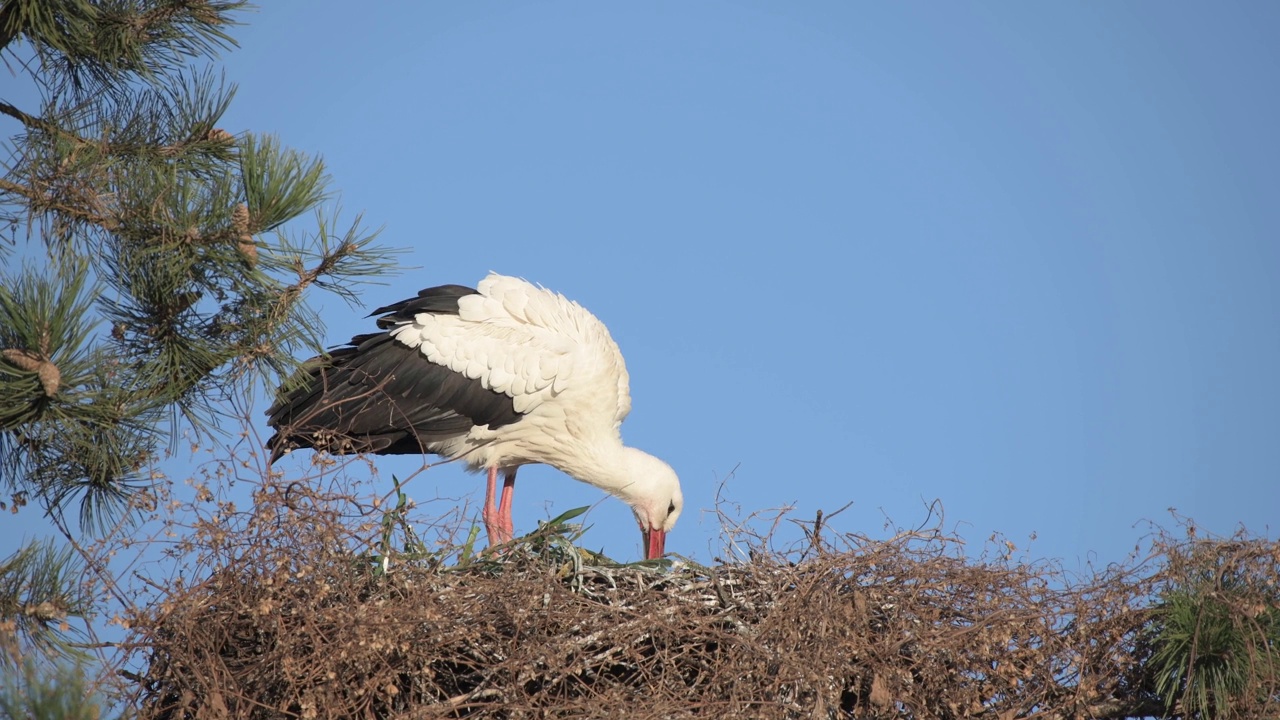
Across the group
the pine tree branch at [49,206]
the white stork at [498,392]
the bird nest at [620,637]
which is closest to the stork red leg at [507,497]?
the white stork at [498,392]

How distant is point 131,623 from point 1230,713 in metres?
4.29

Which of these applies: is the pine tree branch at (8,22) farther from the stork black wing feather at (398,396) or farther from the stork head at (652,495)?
the stork head at (652,495)

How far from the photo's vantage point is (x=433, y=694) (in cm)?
528

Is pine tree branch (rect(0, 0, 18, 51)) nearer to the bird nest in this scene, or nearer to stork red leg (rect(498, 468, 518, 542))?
the bird nest

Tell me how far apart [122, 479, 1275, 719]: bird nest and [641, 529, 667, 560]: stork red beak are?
246 centimetres

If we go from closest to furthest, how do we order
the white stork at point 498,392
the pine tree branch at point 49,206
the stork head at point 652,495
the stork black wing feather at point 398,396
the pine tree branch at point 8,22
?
the pine tree branch at point 49,206, the pine tree branch at point 8,22, the stork black wing feather at point 398,396, the white stork at point 498,392, the stork head at point 652,495

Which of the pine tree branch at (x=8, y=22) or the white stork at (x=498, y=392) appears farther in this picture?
the white stork at (x=498, y=392)

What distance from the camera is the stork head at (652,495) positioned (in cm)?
823

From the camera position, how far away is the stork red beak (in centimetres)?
834

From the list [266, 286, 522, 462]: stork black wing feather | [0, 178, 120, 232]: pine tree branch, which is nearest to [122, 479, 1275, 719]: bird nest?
[0, 178, 120, 232]: pine tree branch

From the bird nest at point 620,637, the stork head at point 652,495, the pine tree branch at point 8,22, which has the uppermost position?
the stork head at point 652,495

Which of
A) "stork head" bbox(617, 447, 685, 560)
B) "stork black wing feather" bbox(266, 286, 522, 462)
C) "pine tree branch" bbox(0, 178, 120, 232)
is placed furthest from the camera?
"stork head" bbox(617, 447, 685, 560)

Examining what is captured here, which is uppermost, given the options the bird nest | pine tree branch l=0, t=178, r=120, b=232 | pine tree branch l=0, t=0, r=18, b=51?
pine tree branch l=0, t=0, r=18, b=51

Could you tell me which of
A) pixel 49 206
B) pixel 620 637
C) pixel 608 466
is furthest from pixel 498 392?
pixel 49 206
